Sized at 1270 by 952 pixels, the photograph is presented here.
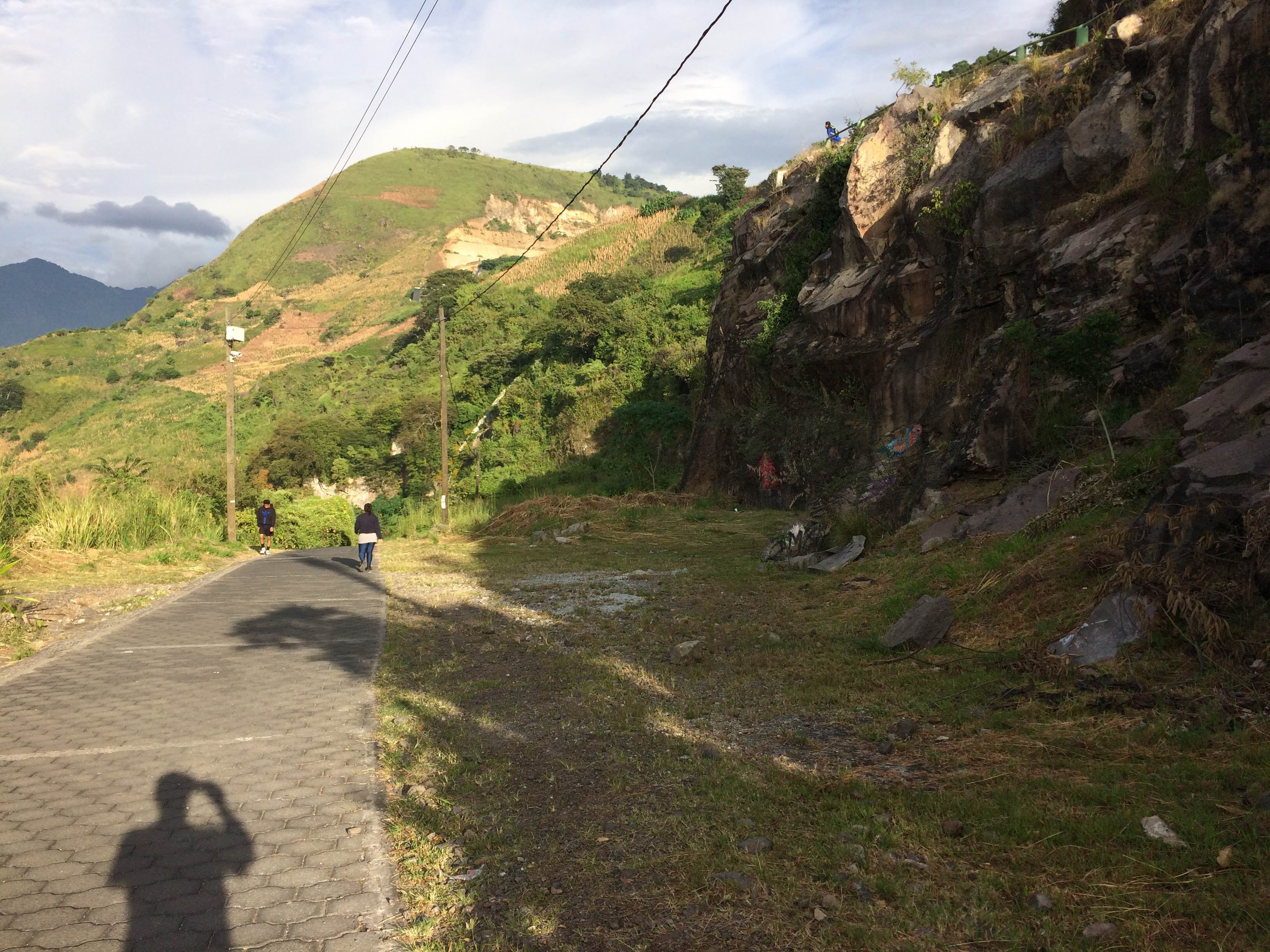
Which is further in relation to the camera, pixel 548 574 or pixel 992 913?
pixel 548 574

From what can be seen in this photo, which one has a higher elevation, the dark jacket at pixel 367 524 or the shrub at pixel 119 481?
the dark jacket at pixel 367 524

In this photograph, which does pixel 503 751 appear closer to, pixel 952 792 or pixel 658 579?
pixel 952 792

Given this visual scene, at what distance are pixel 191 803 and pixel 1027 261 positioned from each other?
12.7 m

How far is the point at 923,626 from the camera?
691 cm

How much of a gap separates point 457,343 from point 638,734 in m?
50.4

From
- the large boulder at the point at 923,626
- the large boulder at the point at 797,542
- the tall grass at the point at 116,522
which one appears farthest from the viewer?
the tall grass at the point at 116,522

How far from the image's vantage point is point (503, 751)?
521 cm

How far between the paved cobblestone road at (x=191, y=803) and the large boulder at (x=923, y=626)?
4.11m

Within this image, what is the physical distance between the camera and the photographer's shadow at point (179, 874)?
10.5 ft

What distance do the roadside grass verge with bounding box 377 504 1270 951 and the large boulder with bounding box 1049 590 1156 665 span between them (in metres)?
0.19

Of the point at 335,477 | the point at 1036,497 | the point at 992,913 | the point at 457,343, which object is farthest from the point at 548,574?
the point at 457,343

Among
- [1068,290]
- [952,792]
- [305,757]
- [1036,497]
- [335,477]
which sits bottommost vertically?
[335,477]

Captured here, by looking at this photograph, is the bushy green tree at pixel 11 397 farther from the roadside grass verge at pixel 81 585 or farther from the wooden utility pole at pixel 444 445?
the roadside grass verge at pixel 81 585

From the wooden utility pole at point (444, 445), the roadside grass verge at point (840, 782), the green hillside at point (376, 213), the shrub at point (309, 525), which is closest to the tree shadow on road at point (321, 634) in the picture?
the roadside grass verge at point (840, 782)
